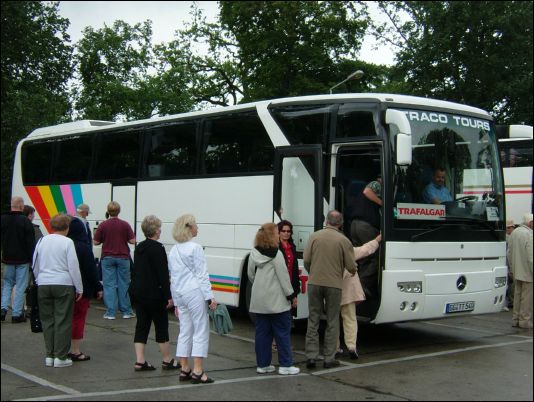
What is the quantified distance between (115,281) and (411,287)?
5.58 m

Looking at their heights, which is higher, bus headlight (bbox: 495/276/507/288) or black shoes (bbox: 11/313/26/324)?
bus headlight (bbox: 495/276/507/288)

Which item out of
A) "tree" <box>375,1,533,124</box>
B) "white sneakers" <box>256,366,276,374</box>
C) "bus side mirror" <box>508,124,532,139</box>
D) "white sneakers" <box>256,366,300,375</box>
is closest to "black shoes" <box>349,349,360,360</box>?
"white sneakers" <box>256,366,300,375</box>

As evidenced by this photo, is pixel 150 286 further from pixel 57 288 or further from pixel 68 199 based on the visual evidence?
pixel 68 199

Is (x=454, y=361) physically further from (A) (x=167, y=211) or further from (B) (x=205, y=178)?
(A) (x=167, y=211)

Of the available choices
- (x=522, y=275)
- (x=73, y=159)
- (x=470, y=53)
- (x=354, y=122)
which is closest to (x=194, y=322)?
(x=354, y=122)

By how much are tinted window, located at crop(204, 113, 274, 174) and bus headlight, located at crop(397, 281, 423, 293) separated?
2.95 m

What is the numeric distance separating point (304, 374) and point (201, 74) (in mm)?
33786

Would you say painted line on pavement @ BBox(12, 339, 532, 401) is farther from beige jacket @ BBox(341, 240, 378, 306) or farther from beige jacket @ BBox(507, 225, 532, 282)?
beige jacket @ BBox(507, 225, 532, 282)

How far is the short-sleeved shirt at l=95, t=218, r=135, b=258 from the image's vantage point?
12.5 meters

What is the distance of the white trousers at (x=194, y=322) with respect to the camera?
775 cm

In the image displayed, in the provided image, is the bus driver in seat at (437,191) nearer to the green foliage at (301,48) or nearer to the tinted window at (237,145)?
the tinted window at (237,145)

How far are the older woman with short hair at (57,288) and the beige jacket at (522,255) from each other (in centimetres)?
741

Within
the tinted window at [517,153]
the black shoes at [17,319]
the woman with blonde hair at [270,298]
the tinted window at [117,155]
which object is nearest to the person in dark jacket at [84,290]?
the woman with blonde hair at [270,298]

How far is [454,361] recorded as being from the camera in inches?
356
